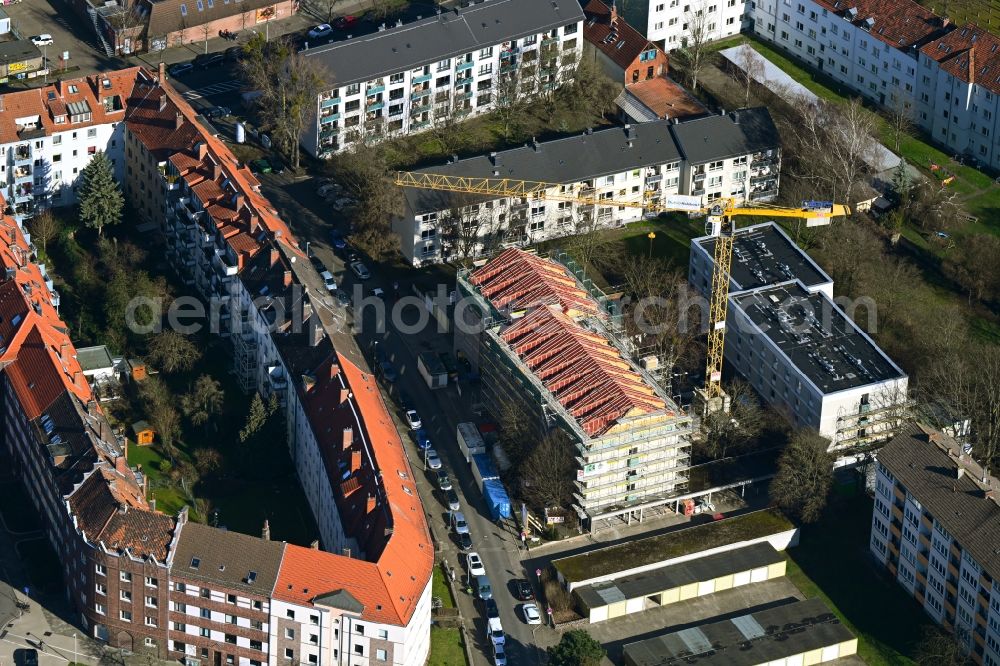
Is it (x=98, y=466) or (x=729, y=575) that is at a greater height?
→ (x=98, y=466)

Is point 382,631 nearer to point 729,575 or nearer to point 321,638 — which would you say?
point 321,638

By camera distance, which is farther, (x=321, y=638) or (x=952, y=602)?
(x=952, y=602)

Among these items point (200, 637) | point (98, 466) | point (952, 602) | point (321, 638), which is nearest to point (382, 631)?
point (321, 638)

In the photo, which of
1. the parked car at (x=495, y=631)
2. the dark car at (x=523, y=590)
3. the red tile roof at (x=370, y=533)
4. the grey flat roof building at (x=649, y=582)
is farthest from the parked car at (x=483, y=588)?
the red tile roof at (x=370, y=533)

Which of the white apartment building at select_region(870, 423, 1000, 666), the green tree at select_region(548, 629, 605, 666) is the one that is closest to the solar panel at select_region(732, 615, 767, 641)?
the green tree at select_region(548, 629, 605, 666)

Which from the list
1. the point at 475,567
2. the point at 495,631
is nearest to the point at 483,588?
the point at 475,567

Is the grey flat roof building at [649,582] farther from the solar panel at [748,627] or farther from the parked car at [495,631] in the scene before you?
the parked car at [495,631]

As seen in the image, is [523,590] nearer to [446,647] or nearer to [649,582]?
[446,647]
